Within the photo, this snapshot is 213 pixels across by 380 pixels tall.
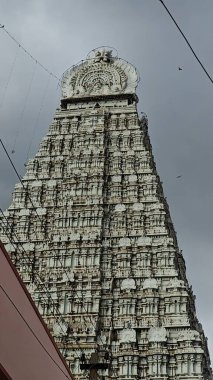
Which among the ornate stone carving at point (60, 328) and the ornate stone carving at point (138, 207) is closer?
the ornate stone carving at point (60, 328)

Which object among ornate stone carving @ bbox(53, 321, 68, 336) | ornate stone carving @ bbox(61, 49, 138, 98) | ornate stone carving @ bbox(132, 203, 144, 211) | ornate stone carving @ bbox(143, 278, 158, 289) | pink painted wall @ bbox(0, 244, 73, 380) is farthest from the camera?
ornate stone carving @ bbox(61, 49, 138, 98)

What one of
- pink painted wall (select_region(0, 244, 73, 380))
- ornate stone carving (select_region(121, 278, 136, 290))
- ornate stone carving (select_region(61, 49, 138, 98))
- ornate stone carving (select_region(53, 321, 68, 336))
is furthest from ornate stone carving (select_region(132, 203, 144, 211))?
pink painted wall (select_region(0, 244, 73, 380))

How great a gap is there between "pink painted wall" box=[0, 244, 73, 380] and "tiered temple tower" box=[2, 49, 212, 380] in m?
15.1

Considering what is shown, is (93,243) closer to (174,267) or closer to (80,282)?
(80,282)

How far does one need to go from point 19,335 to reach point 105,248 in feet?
79.8

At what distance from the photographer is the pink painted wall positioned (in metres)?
10.8

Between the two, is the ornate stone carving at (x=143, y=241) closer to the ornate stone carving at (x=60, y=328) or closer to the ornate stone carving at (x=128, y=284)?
the ornate stone carving at (x=128, y=284)

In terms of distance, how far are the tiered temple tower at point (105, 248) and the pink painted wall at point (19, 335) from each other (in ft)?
49.7

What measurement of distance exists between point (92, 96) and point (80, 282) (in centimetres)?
1794

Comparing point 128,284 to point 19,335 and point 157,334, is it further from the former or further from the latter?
point 19,335

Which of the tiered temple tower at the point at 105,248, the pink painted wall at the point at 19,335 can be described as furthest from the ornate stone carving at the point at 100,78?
the pink painted wall at the point at 19,335

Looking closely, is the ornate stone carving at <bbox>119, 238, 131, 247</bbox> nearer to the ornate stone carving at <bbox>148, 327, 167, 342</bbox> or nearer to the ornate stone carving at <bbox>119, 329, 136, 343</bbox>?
the ornate stone carving at <bbox>119, 329, 136, 343</bbox>

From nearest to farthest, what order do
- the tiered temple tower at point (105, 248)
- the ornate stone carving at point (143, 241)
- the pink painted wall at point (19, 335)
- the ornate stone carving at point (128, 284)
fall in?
1. the pink painted wall at point (19, 335)
2. the tiered temple tower at point (105, 248)
3. the ornate stone carving at point (128, 284)
4. the ornate stone carving at point (143, 241)

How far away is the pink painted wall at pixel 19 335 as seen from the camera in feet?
35.3
